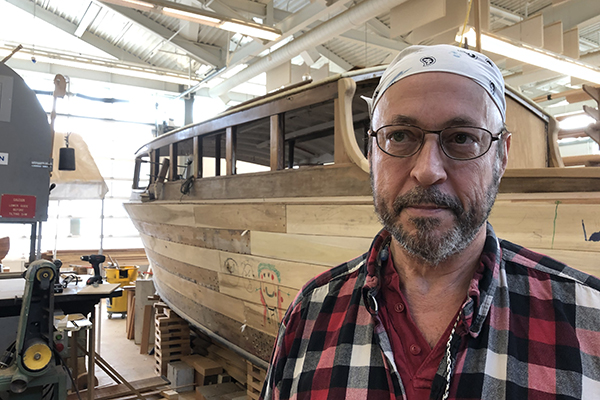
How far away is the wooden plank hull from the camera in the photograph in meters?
1.82

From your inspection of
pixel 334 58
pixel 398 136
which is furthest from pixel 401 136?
pixel 334 58

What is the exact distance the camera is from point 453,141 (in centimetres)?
94

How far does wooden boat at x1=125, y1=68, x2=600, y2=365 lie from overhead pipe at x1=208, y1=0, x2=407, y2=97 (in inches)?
86.3

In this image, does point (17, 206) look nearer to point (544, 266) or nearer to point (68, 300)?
point (68, 300)

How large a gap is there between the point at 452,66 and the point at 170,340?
5.07m

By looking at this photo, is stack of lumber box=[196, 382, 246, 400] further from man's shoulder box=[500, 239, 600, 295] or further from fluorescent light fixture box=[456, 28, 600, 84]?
fluorescent light fixture box=[456, 28, 600, 84]

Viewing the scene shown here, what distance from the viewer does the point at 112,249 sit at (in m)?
12.5

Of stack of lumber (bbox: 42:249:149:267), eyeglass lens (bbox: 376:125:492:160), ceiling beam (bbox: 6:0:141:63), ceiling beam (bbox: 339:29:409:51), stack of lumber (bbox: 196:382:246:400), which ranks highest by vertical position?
ceiling beam (bbox: 6:0:141:63)

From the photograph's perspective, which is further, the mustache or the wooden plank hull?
the wooden plank hull

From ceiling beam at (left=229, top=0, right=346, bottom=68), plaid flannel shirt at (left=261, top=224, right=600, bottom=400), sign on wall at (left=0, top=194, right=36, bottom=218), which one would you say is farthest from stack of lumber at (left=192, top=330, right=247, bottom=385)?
ceiling beam at (left=229, top=0, right=346, bottom=68)

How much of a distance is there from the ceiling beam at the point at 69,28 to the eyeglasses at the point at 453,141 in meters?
12.0

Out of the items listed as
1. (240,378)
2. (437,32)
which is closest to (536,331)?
(240,378)

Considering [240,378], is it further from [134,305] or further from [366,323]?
[366,323]

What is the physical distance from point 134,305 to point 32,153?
4.11m
